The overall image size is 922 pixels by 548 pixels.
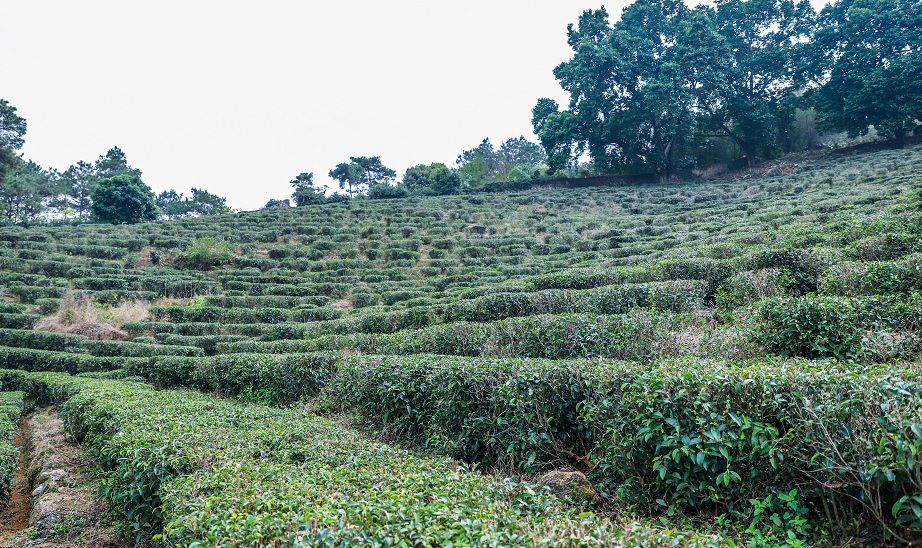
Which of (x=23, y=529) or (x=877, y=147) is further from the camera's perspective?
(x=877, y=147)

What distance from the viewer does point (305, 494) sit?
10.8 ft

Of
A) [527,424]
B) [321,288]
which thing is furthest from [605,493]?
[321,288]

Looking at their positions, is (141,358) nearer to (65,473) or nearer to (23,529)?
(65,473)

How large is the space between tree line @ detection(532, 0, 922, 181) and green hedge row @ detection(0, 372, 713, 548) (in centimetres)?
4024

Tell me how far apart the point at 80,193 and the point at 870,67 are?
76902 mm

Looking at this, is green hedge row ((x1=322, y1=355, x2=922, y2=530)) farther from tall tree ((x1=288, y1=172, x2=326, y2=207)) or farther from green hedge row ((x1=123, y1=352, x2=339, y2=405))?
tall tree ((x1=288, y1=172, x2=326, y2=207))

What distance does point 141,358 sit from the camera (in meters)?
13.3

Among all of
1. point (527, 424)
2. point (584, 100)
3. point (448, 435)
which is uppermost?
point (584, 100)

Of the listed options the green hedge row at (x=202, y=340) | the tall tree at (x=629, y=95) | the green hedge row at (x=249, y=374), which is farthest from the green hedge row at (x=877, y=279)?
the tall tree at (x=629, y=95)

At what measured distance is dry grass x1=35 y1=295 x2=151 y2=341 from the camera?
1559 cm

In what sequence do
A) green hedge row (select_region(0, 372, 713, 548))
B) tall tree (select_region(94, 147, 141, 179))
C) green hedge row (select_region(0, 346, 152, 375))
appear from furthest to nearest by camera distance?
tall tree (select_region(94, 147, 141, 179)), green hedge row (select_region(0, 346, 152, 375)), green hedge row (select_region(0, 372, 713, 548))

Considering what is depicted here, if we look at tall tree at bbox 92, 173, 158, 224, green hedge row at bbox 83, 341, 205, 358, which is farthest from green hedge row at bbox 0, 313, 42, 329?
tall tree at bbox 92, 173, 158, 224

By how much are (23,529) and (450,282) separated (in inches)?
617

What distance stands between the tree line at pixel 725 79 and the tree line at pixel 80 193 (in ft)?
117
